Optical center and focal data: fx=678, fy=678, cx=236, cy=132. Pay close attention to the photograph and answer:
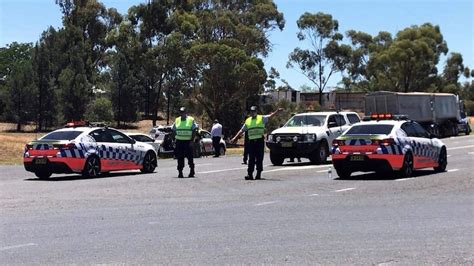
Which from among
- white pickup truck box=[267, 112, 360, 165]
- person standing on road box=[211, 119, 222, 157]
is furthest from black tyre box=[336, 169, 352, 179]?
person standing on road box=[211, 119, 222, 157]

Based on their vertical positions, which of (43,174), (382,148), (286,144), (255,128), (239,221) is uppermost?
(255,128)

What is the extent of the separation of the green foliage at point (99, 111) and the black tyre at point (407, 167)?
49275mm

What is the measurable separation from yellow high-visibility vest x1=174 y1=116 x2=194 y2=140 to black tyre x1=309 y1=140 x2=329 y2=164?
19.0ft

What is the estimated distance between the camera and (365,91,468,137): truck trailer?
46156mm

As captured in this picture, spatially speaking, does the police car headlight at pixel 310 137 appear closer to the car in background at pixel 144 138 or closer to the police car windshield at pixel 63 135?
the police car windshield at pixel 63 135

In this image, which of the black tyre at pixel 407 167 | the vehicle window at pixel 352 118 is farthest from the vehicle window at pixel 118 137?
the vehicle window at pixel 352 118

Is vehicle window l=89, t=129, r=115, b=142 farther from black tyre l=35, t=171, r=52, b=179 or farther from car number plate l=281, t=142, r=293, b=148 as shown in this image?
car number plate l=281, t=142, r=293, b=148

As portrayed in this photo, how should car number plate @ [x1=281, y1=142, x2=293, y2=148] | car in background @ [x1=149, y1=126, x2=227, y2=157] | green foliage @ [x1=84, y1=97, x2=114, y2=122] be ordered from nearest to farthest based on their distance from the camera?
1. car number plate @ [x1=281, y1=142, x2=293, y2=148]
2. car in background @ [x1=149, y1=126, x2=227, y2=157]
3. green foliage @ [x1=84, y1=97, x2=114, y2=122]

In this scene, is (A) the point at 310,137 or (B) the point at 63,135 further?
(A) the point at 310,137

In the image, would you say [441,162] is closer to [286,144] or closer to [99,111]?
[286,144]

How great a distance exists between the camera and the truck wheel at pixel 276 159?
22.4 metres

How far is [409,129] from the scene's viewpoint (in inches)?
703

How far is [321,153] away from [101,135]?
751 centimetres

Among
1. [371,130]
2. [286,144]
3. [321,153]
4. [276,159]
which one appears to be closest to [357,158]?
[371,130]
